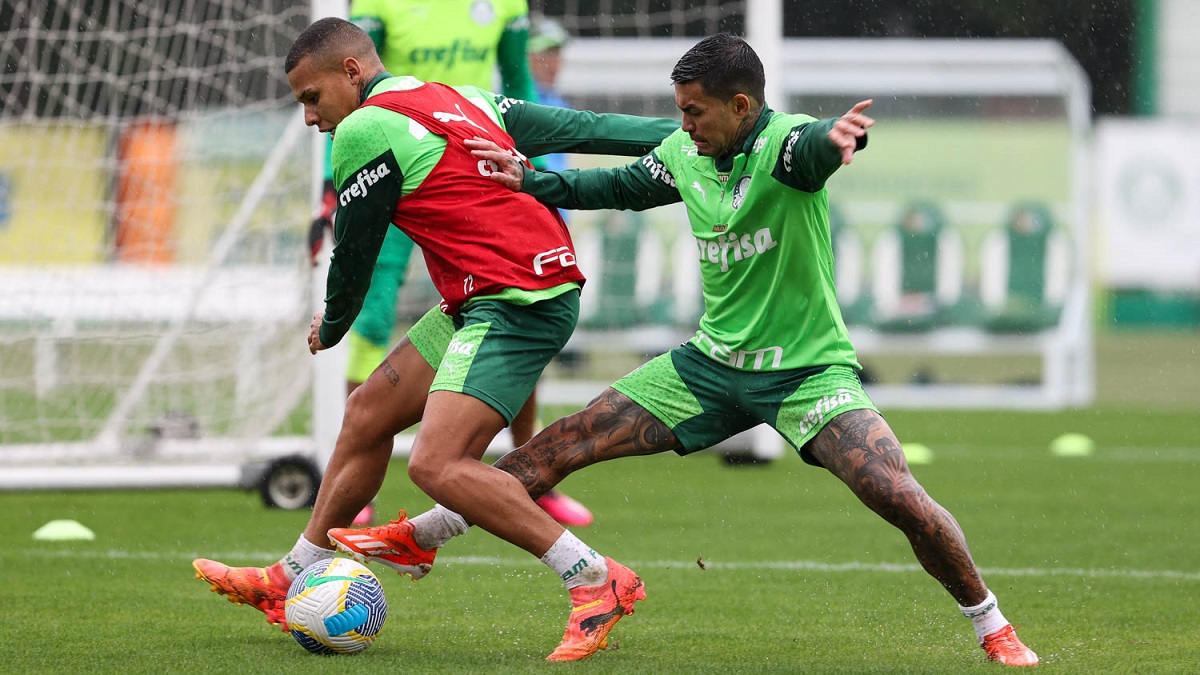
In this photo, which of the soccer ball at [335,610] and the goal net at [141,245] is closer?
the soccer ball at [335,610]

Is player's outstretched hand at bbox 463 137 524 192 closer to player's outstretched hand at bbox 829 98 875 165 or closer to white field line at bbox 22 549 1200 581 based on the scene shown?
player's outstretched hand at bbox 829 98 875 165

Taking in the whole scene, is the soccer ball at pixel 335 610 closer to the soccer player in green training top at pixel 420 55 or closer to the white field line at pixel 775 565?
the white field line at pixel 775 565

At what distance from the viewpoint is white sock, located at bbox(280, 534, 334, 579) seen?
5242 millimetres

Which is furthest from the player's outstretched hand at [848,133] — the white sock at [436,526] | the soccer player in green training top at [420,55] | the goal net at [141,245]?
the goal net at [141,245]

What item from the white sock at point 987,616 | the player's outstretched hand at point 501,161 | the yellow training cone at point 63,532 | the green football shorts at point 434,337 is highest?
the player's outstretched hand at point 501,161

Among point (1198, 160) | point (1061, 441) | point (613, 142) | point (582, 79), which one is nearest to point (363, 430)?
point (613, 142)

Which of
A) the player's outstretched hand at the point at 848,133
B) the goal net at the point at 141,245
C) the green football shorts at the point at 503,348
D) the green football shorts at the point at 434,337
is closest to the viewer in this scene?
the player's outstretched hand at the point at 848,133

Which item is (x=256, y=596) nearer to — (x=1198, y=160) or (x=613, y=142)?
(x=613, y=142)

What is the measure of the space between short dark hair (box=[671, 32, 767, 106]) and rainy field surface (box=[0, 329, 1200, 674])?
1.50 metres

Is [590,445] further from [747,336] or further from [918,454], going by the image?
[918,454]

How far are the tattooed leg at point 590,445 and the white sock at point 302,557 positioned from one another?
2.22 ft

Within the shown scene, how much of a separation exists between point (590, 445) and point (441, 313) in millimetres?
657

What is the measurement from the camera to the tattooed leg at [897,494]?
4.63 m

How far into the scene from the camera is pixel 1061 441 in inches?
470
